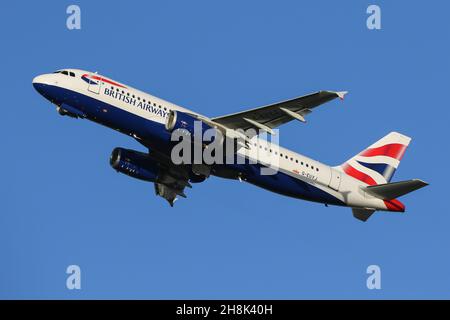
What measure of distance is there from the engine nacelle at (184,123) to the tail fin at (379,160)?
12390mm

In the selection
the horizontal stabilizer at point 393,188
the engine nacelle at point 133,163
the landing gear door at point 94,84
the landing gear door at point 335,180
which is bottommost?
the horizontal stabilizer at point 393,188

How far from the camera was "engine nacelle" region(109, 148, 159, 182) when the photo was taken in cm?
6184

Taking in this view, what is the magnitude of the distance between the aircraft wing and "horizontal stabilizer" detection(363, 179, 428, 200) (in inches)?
336

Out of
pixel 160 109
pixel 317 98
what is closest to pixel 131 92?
pixel 160 109

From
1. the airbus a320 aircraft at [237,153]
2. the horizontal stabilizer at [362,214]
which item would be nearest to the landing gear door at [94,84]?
the airbus a320 aircraft at [237,153]

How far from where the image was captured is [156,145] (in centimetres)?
5784

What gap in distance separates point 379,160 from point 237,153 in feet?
38.4

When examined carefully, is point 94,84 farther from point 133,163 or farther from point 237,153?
point 237,153

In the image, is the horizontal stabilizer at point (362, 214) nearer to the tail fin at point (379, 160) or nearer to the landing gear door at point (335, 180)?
the tail fin at point (379, 160)

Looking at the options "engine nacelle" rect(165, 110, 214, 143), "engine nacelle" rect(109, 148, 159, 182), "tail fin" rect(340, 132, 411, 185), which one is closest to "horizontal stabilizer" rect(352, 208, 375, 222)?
"tail fin" rect(340, 132, 411, 185)

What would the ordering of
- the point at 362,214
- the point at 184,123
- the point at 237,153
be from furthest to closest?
the point at 362,214, the point at 237,153, the point at 184,123

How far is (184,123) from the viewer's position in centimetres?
5562

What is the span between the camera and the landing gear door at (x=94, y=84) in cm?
5619

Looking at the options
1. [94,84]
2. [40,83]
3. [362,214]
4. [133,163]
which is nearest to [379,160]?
[362,214]
